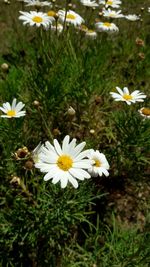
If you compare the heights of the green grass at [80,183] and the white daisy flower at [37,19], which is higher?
the white daisy flower at [37,19]

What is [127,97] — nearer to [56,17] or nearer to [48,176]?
[56,17]

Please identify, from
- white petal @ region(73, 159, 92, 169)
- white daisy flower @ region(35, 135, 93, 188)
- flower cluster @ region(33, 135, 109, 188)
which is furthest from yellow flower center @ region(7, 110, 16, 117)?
white petal @ region(73, 159, 92, 169)

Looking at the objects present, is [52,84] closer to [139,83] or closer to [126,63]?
[139,83]

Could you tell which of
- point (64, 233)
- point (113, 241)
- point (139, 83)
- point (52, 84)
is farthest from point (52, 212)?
point (139, 83)

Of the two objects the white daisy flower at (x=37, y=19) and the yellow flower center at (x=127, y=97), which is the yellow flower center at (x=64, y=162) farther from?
the white daisy flower at (x=37, y=19)

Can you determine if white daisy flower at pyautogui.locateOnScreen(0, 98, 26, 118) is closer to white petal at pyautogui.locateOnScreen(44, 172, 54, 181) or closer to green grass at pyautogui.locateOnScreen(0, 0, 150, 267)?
green grass at pyautogui.locateOnScreen(0, 0, 150, 267)

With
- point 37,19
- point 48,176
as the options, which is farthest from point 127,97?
point 48,176

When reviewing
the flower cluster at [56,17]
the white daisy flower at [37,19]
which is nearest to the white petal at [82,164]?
the flower cluster at [56,17]
